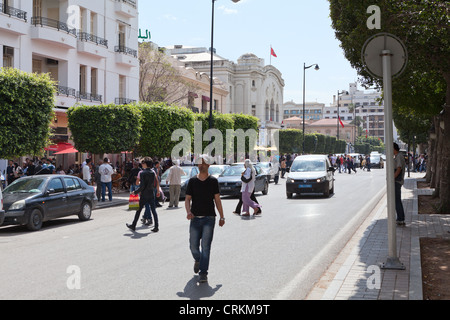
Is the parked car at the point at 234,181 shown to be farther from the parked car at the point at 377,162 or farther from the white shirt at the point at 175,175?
the parked car at the point at 377,162

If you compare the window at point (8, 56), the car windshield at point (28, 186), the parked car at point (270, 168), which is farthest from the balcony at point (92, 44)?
the car windshield at point (28, 186)

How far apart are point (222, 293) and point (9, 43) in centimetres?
2458

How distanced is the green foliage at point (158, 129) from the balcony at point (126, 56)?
8743 mm

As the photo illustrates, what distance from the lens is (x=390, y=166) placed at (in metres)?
7.41

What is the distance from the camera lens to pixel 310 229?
41.0ft

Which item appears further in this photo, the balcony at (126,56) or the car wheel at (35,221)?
the balcony at (126,56)

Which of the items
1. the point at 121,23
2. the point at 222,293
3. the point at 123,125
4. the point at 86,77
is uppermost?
the point at 121,23

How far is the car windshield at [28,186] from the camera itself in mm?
13688

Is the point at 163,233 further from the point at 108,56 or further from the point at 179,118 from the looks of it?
the point at 108,56

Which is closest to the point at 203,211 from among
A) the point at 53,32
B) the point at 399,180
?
the point at 399,180

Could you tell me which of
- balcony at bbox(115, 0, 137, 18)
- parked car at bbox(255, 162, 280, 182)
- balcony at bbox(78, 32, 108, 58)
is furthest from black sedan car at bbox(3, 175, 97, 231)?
balcony at bbox(115, 0, 137, 18)

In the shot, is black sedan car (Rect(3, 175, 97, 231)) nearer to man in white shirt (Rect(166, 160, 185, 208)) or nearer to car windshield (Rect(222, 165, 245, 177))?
man in white shirt (Rect(166, 160, 185, 208))
